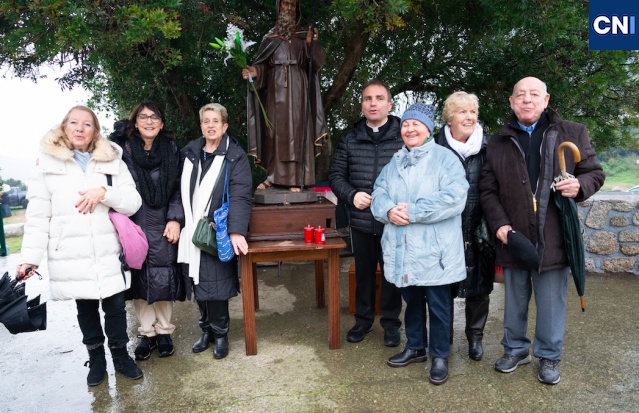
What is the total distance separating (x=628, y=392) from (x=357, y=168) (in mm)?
2085

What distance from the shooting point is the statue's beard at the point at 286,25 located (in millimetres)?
3520

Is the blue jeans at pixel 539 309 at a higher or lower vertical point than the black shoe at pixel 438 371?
higher

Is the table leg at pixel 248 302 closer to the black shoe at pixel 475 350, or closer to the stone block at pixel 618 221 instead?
the black shoe at pixel 475 350

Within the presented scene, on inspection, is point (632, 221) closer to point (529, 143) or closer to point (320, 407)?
point (529, 143)

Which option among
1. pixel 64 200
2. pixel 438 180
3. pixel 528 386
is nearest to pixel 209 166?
pixel 64 200

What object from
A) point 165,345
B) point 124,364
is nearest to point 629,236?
point 165,345

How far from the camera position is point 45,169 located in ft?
9.20

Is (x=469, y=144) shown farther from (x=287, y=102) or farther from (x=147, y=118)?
(x=147, y=118)

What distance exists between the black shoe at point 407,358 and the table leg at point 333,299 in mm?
420

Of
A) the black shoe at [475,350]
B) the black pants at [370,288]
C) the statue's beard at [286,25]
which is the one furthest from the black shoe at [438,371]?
the statue's beard at [286,25]

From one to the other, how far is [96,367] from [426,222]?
220cm

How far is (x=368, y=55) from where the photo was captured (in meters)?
5.71

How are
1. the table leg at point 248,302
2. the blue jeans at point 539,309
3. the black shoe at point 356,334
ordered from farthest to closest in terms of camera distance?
the black shoe at point 356,334, the table leg at point 248,302, the blue jeans at point 539,309

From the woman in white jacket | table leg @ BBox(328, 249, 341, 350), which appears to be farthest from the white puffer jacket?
table leg @ BBox(328, 249, 341, 350)
